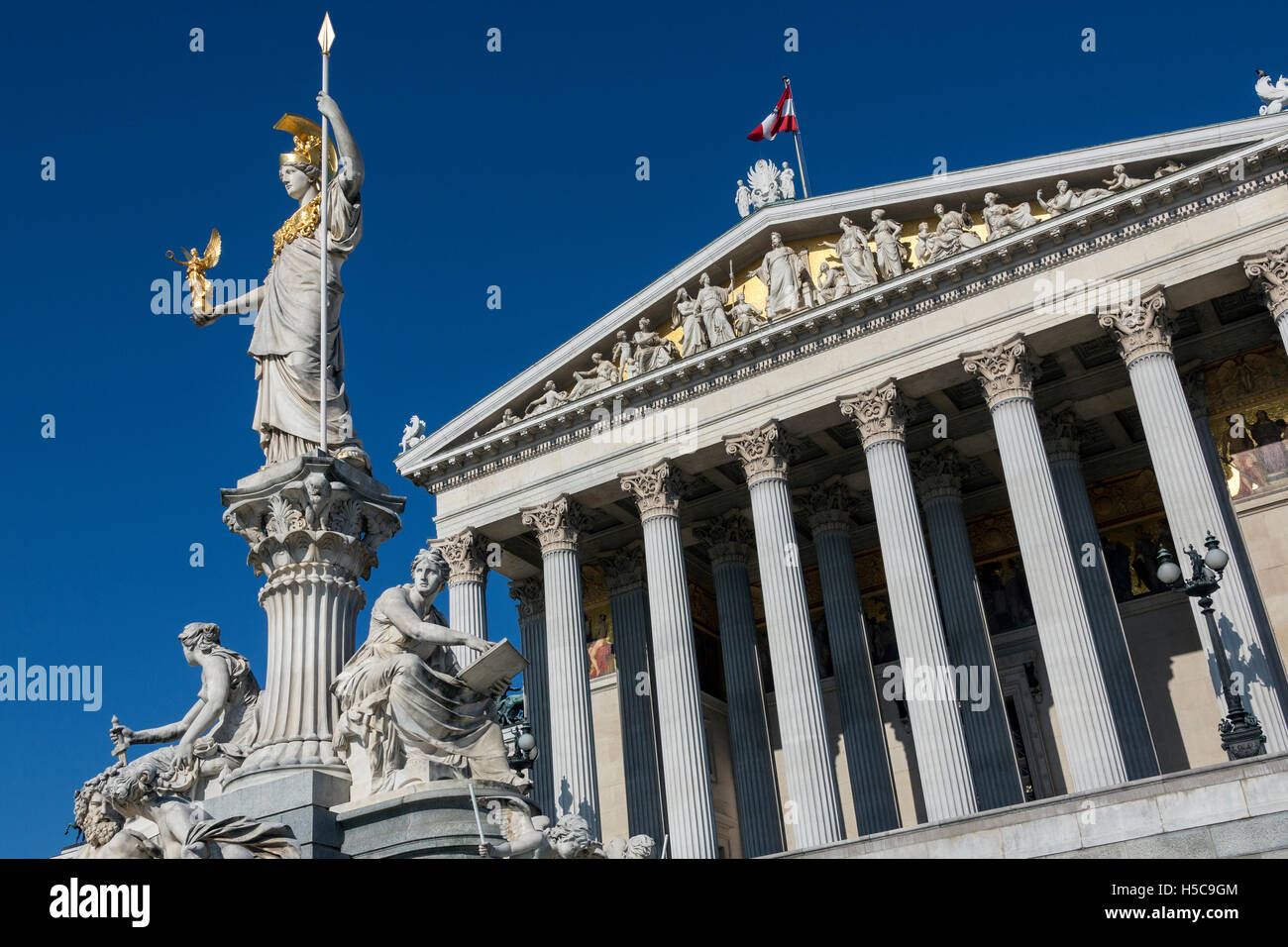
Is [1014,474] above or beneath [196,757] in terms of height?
above

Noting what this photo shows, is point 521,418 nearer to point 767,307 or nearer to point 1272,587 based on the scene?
point 767,307

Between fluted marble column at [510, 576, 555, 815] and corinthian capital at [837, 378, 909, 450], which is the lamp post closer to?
corinthian capital at [837, 378, 909, 450]

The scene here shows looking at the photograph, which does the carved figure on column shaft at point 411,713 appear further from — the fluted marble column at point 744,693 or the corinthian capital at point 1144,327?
the fluted marble column at point 744,693

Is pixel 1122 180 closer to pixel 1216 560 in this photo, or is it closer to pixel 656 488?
pixel 1216 560

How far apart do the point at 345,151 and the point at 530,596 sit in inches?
1023

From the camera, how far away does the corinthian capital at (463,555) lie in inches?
1323

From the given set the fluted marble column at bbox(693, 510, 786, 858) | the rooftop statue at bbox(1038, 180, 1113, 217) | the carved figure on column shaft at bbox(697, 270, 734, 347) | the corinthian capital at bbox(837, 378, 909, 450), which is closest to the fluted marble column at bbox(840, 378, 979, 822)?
the corinthian capital at bbox(837, 378, 909, 450)

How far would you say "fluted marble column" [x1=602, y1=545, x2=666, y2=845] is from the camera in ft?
109

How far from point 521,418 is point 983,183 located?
1390 cm

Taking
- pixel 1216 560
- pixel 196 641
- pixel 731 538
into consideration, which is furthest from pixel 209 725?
pixel 731 538

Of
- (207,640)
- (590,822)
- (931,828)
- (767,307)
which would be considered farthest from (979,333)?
(207,640)

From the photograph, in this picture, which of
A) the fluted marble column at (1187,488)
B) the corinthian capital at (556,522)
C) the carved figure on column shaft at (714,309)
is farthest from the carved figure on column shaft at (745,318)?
the fluted marble column at (1187,488)

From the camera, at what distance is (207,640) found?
1033cm

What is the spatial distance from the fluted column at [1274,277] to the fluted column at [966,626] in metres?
8.95
